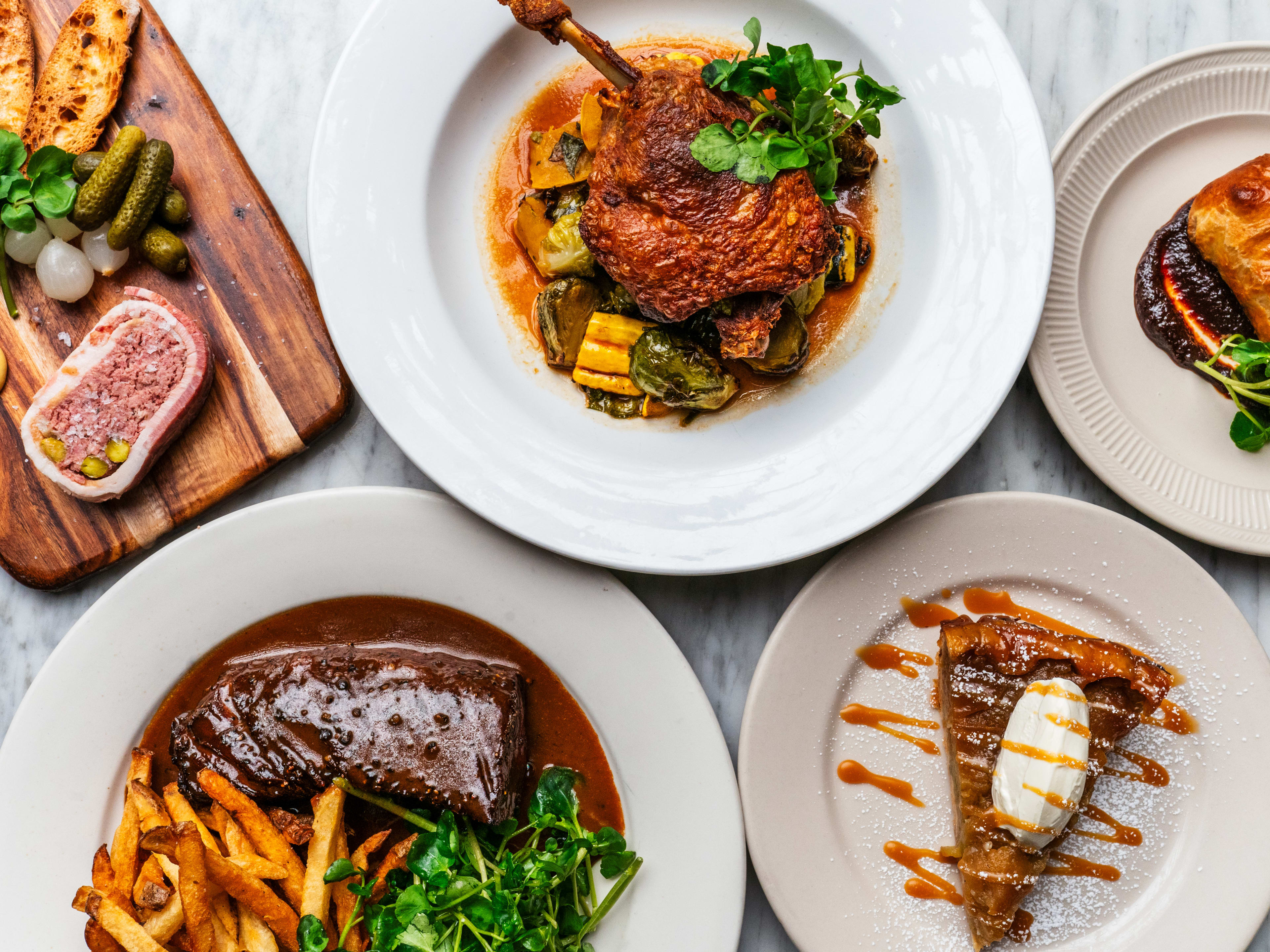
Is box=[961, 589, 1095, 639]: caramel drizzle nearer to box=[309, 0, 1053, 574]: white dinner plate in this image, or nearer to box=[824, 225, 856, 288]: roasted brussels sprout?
box=[309, 0, 1053, 574]: white dinner plate

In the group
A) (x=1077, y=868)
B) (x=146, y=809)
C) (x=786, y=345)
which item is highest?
(x=786, y=345)

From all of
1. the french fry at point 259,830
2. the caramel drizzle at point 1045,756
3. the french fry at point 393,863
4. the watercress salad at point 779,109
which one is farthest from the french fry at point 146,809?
the caramel drizzle at point 1045,756

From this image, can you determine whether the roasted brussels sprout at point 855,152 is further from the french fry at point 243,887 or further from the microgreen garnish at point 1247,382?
the french fry at point 243,887

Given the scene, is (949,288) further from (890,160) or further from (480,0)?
(480,0)

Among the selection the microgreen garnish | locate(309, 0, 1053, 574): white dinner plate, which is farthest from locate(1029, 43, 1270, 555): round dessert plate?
locate(309, 0, 1053, 574): white dinner plate

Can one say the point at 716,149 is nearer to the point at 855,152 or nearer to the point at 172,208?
the point at 855,152

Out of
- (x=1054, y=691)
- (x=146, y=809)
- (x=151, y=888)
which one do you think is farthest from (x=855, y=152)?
(x=151, y=888)

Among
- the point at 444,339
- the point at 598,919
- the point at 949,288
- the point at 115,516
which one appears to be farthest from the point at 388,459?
the point at 949,288
